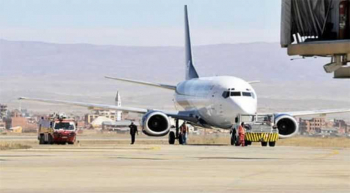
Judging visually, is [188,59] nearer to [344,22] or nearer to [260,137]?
[260,137]

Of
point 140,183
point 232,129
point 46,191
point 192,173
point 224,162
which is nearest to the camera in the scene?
point 46,191

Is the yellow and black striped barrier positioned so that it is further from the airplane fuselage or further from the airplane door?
the airplane door

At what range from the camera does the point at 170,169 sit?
101 ft

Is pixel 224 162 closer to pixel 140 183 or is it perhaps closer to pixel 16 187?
pixel 140 183

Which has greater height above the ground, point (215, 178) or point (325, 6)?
point (325, 6)

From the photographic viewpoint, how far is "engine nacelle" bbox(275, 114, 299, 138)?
217 ft

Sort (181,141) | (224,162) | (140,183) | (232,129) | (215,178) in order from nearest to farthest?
(140,183)
(215,178)
(224,162)
(232,129)
(181,141)

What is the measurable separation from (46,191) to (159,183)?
10.7 ft

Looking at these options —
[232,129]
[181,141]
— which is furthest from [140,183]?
[181,141]

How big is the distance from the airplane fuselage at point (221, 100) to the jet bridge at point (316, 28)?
32.3m

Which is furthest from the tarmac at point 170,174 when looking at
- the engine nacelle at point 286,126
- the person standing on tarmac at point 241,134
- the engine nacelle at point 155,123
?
the engine nacelle at point 155,123

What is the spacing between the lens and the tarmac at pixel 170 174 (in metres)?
24.2

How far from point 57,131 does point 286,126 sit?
13433 millimetres

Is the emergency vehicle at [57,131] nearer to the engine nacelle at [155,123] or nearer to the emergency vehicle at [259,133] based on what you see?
the engine nacelle at [155,123]
